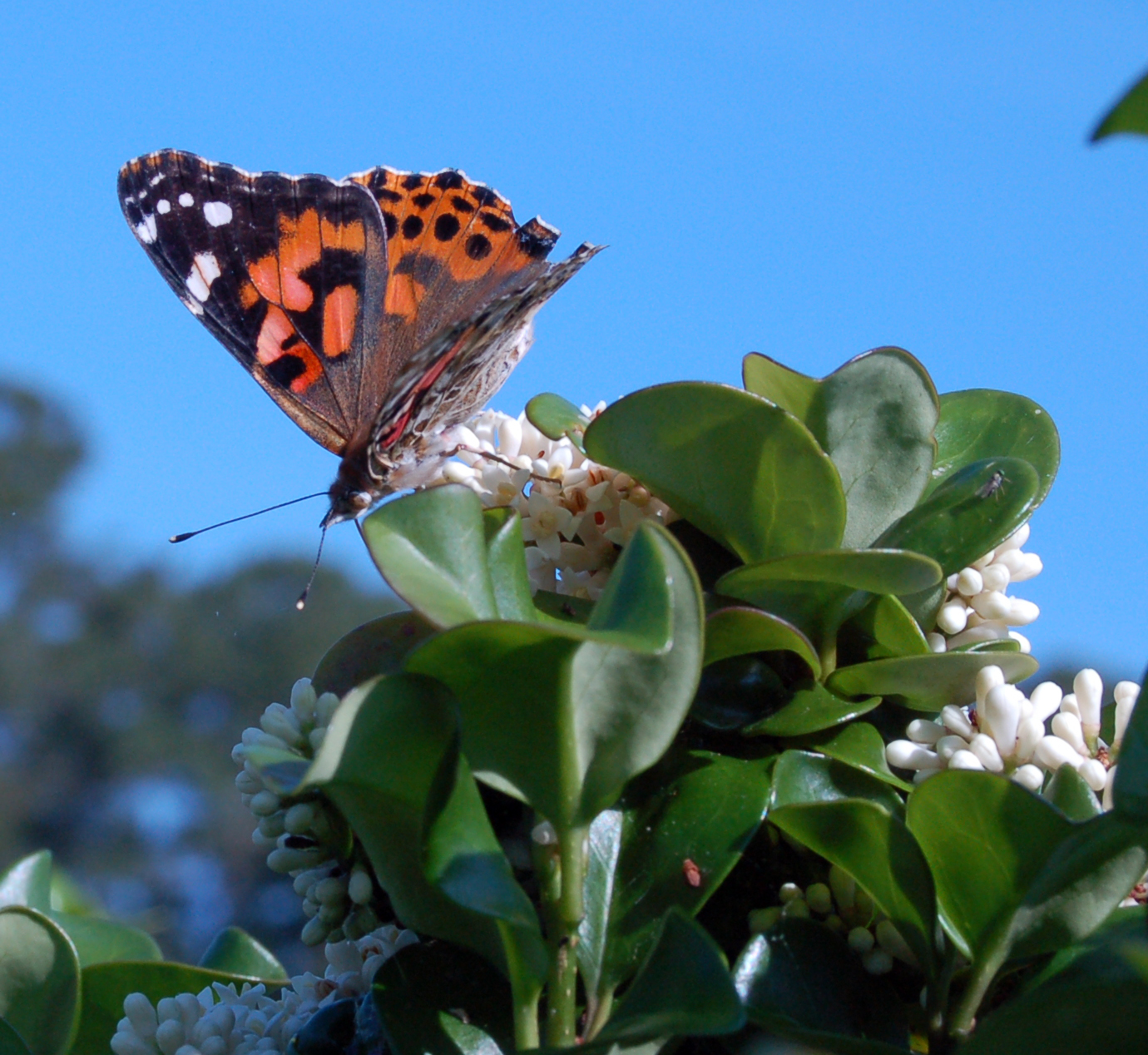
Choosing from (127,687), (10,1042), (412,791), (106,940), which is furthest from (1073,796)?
(127,687)

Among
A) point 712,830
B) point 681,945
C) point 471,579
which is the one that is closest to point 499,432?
point 471,579

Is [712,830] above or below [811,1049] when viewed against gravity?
above

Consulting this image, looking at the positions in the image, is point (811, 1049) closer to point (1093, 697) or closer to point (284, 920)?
point (1093, 697)

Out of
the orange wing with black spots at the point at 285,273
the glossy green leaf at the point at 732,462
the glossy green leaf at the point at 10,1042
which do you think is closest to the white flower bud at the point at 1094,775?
the glossy green leaf at the point at 732,462

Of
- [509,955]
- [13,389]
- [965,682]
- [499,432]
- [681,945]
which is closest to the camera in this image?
[681,945]

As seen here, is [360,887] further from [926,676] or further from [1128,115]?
[1128,115]

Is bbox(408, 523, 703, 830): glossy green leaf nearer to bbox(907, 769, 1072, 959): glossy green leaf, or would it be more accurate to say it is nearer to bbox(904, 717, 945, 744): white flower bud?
bbox(907, 769, 1072, 959): glossy green leaf
